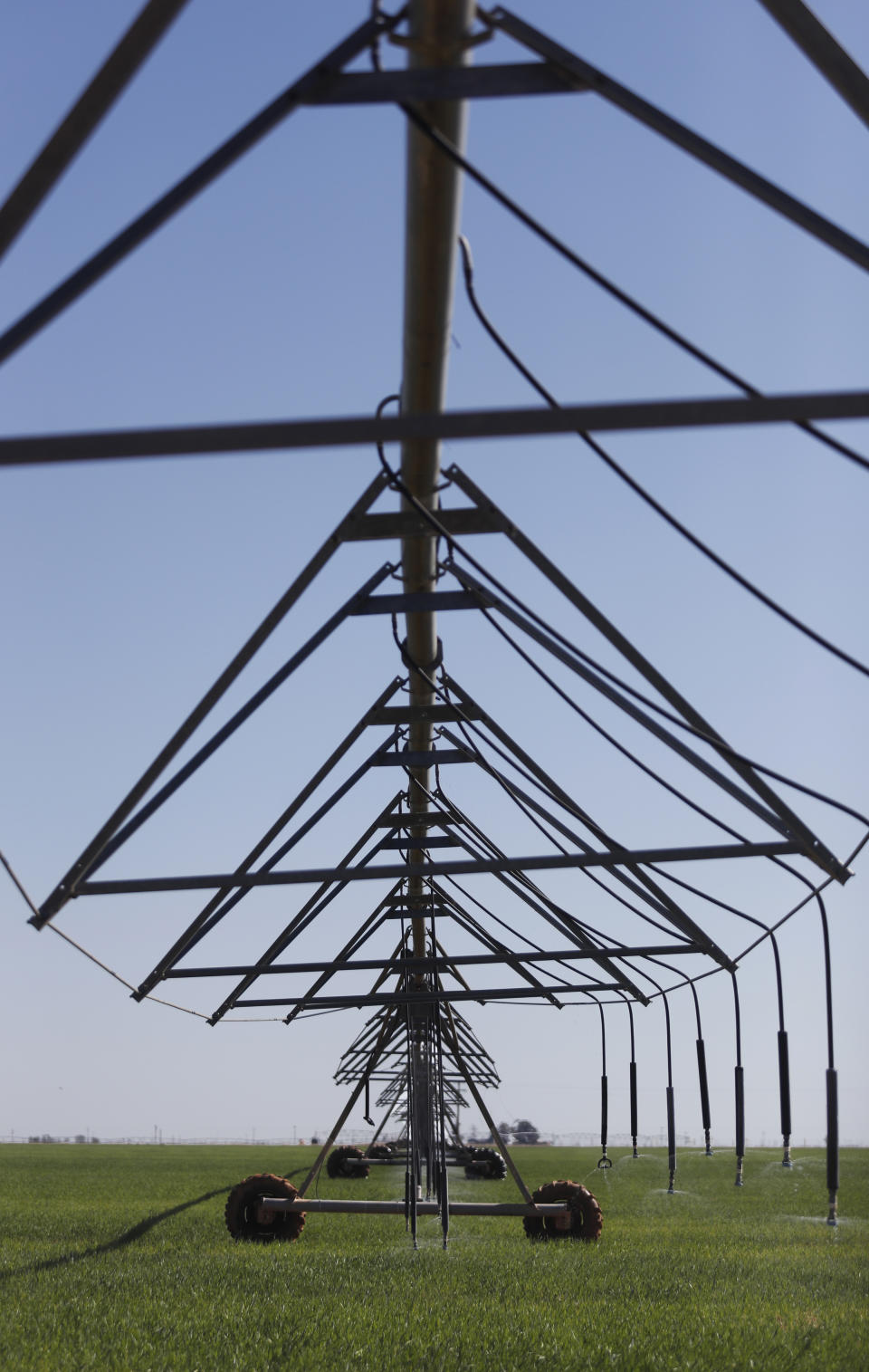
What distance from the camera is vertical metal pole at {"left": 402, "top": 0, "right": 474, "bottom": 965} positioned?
14.1 ft

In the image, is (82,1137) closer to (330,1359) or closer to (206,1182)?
(206,1182)

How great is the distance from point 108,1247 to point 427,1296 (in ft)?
19.7

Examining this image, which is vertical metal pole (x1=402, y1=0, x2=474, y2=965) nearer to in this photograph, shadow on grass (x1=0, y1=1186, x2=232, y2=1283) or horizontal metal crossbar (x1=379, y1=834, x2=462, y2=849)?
horizontal metal crossbar (x1=379, y1=834, x2=462, y2=849)

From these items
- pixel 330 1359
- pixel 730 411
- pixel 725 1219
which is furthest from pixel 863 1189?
pixel 730 411

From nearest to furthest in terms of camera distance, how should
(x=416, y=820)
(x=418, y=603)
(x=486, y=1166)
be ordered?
(x=418, y=603) → (x=416, y=820) → (x=486, y=1166)

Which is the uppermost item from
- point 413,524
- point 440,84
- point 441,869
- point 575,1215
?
point 440,84

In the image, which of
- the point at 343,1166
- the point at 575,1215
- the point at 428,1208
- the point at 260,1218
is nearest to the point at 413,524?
the point at 428,1208

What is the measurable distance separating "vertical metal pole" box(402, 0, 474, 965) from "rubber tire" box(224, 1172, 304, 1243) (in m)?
11.4

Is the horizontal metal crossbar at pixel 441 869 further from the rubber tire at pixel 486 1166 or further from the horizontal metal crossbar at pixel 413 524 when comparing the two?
the rubber tire at pixel 486 1166

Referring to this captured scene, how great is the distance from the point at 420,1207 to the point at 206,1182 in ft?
61.1

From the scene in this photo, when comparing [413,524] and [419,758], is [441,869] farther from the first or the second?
[413,524]

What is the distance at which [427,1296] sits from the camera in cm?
1110

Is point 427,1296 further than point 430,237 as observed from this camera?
Yes

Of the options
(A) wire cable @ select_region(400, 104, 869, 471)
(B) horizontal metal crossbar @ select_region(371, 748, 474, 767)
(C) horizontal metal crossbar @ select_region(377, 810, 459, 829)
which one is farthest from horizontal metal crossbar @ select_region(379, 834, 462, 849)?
(A) wire cable @ select_region(400, 104, 869, 471)
